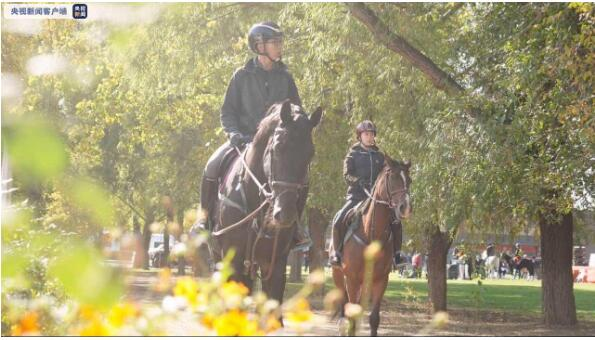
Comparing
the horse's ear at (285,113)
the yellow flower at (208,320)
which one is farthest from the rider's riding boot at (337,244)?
the yellow flower at (208,320)

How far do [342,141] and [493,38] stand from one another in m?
7.78

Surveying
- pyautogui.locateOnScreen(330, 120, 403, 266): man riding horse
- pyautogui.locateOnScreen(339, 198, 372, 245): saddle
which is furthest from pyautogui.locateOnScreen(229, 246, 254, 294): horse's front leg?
pyautogui.locateOnScreen(330, 120, 403, 266): man riding horse

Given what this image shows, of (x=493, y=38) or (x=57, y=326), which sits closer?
(x=57, y=326)

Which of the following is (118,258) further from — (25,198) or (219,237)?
(219,237)

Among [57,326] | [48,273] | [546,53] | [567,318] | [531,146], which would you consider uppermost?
[546,53]

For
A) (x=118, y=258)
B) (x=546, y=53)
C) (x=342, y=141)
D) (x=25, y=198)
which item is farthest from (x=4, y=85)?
(x=342, y=141)

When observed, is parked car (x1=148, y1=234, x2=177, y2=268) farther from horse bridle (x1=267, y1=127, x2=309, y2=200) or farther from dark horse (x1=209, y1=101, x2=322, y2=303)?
horse bridle (x1=267, y1=127, x2=309, y2=200)

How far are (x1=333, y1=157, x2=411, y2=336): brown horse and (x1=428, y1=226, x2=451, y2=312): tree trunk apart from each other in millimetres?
10863

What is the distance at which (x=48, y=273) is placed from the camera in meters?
2.14

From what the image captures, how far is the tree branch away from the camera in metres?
15.7

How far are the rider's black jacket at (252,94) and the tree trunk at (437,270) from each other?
13182mm

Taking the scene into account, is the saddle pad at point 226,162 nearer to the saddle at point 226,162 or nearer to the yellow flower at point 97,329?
the saddle at point 226,162

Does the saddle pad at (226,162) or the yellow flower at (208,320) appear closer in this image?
the yellow flower at (208,320)

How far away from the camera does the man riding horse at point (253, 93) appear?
9086mm
